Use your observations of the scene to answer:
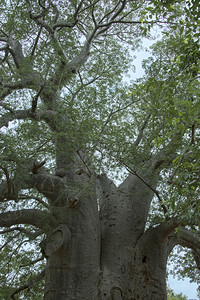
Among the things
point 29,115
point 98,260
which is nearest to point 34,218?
point 98,260

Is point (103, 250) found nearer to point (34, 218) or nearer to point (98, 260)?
point (98, 260)

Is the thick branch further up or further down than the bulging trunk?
further up

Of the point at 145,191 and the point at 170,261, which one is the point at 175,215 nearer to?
the point at 145,191

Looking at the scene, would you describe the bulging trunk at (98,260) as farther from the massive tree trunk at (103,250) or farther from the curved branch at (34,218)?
the curved branch at (34,218)

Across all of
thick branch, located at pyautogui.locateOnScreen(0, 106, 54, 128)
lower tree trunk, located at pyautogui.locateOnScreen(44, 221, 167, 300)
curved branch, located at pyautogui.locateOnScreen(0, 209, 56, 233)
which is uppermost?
thick branch, located at pyautogui.locateOnScreen(0, 106, 54, 128)

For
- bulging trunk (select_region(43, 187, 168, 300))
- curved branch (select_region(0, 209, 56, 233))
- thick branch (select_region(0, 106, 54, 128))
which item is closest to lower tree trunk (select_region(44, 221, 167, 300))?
bulging trunk (select_region(43, 187, 168, 300))

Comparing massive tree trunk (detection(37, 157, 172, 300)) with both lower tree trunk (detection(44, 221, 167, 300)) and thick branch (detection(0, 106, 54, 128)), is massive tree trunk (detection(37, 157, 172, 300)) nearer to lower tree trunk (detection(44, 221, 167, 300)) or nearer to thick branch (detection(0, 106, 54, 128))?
lower tree trunk (detection(44, 221, 167, 300))

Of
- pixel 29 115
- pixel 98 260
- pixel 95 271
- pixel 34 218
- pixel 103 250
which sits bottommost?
pixel 95 271

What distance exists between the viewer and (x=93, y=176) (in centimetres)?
501

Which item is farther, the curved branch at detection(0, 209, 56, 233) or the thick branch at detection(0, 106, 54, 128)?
the thick branch at detection(0, 106, 54, 128)

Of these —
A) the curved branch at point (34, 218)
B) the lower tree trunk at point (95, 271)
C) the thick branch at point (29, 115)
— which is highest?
the thick branch at point (29, 115)

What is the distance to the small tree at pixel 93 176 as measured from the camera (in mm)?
3844

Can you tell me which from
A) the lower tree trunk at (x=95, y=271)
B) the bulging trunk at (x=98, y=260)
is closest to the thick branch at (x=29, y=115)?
the bulging trunk at (x=98, y=260)

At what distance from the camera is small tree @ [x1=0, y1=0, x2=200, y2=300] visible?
3.84m
